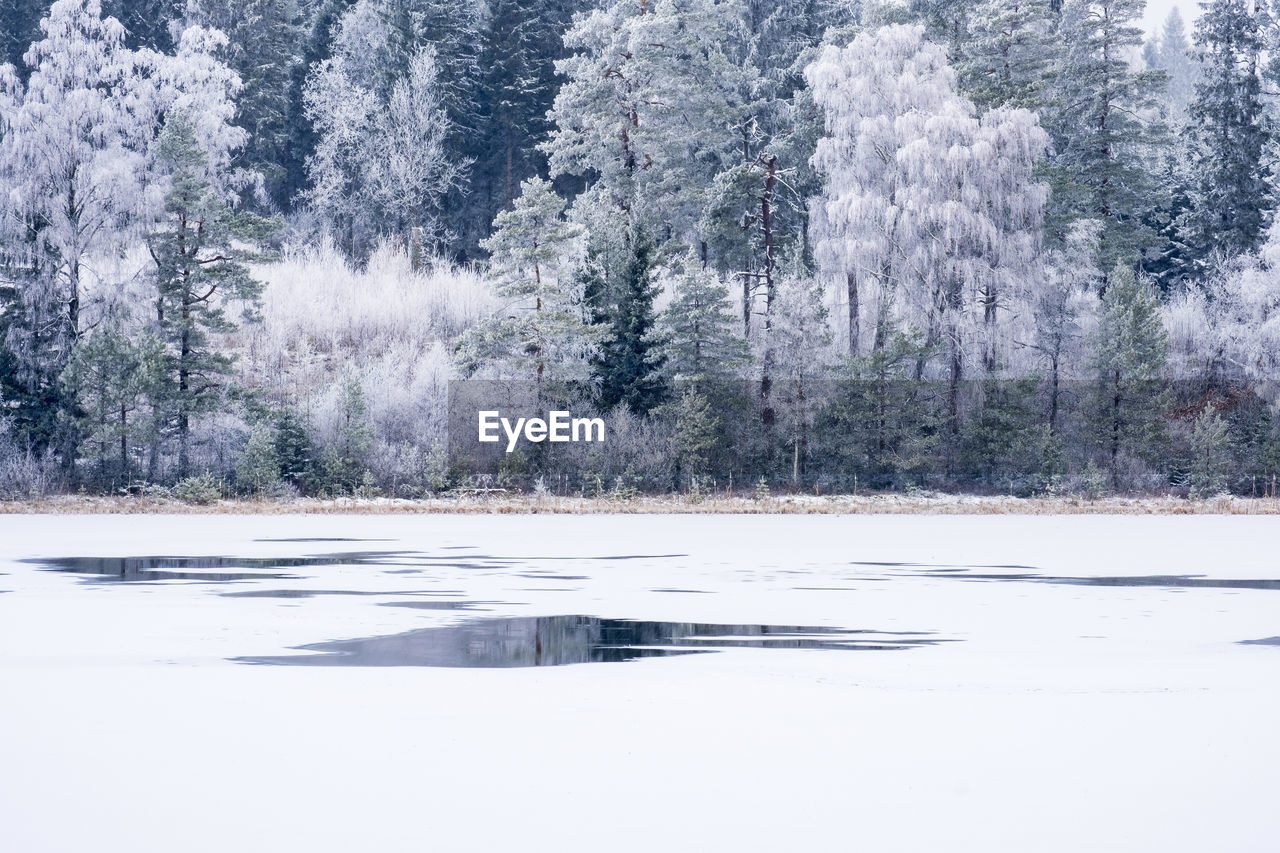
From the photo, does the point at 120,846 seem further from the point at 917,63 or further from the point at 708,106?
the point at 708,106

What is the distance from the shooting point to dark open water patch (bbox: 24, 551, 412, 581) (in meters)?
19.9

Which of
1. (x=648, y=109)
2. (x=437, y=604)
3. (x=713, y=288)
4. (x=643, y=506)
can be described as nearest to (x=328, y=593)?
(x=437, y=604)

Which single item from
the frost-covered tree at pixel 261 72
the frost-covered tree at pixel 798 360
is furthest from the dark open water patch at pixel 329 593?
the frost-covered tree at pixel 261 72

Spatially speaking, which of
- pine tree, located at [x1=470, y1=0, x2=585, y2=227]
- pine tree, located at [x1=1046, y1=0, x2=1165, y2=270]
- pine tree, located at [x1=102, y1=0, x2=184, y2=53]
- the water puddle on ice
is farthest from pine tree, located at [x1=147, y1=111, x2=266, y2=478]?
pine tree, located at [x1=102, y1=0, x2=184, y2=53]

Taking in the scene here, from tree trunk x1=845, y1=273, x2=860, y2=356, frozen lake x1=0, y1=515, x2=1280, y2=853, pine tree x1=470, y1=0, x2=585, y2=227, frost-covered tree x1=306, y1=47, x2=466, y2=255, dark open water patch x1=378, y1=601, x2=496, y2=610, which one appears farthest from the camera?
pine tree x1=470, y1=0, x2=585, y2=227

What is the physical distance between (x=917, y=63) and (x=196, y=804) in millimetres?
39453

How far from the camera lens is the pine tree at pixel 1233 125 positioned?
51531mm

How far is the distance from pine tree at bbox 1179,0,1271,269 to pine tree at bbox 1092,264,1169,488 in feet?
38.8

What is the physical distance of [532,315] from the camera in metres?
39.3

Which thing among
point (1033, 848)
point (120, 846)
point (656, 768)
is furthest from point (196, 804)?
point (1033, 848)

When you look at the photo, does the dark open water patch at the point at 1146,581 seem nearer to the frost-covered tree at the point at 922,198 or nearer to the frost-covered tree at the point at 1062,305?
the frost-covered tree at the point at 922,198

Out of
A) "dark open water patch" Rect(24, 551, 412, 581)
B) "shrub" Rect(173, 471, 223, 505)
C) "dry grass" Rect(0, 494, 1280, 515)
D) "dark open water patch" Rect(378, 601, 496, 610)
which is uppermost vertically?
"shrub" Rect(173, 471, 223, 505)

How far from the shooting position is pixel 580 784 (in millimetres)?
8914

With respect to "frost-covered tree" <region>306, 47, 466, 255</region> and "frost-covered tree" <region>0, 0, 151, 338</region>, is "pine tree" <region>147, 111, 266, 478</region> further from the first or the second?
"frost-covered tree" <region>306, 47, 466, 255</region>
